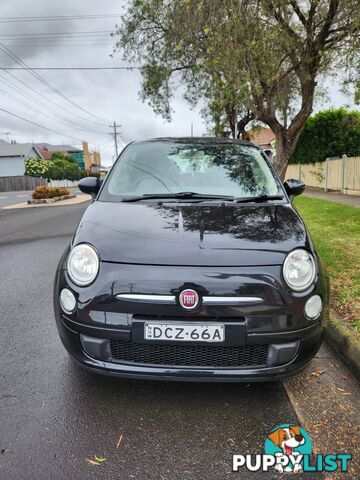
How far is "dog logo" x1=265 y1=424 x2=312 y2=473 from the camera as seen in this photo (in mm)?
1920

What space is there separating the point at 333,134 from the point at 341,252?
15.8 m

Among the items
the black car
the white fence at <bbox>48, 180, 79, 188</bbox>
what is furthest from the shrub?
the white fence at <bbox>48, 180, 79, 188</bbox>

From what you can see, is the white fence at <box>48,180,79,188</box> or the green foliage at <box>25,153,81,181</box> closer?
the green foliage at <box>25,153,81,181</box>

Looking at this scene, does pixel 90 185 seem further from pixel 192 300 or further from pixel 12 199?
pixel 12 199

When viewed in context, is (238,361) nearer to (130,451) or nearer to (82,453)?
(130,451)

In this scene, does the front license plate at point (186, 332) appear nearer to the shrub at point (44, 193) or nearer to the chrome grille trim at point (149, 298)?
the chrome grille trim at point (149, 298)

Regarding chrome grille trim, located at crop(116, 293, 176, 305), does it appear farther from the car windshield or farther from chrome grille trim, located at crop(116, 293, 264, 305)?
the car windshield

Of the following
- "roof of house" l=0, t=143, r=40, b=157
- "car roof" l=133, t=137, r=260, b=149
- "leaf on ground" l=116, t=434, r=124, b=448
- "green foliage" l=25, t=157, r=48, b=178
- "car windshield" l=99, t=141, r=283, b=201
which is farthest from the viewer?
"roof of house" l=0, t=143, r=40, b=157

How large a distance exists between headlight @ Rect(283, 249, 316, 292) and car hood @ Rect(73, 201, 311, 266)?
51 mm

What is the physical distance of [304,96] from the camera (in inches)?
360

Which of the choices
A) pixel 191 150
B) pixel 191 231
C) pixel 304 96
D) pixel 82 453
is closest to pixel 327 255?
pixel 191 150

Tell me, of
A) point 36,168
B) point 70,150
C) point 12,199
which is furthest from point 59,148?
point 12,199

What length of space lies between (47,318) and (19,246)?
4.27 metres

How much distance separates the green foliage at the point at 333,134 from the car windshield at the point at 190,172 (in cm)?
1731
